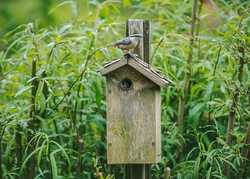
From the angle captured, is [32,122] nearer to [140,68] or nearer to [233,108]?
[140,68]

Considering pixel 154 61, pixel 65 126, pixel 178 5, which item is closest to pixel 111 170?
pixel 65 126

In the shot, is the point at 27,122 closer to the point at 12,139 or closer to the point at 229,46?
the point at 12,139

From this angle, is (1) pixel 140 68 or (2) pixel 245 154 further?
(2) pixel 245 154

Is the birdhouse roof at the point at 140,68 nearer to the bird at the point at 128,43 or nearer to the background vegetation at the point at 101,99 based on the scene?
the bird at the point at 128,43

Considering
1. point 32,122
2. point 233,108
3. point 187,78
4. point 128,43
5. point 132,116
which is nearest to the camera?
point 128,43

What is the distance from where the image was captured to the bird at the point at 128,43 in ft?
14.1

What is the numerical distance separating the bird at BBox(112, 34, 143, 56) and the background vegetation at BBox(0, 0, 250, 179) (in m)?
0.35

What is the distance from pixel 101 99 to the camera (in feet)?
16.8

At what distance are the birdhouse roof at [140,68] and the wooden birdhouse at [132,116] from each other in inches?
0.9

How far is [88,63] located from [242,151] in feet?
3.86

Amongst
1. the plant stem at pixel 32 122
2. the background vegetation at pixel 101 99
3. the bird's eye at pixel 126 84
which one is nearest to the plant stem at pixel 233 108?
the background vegetation at pixel 101 99

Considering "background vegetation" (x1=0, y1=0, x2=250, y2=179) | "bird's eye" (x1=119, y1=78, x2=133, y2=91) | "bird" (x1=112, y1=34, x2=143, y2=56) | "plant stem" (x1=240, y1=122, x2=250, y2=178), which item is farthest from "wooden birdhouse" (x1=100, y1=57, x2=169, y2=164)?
"plant stem" (x1=240, y1=122, x2=250, y2=178)

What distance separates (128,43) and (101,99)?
34.7 inches

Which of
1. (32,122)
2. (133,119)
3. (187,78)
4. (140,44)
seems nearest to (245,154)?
(187,78)
